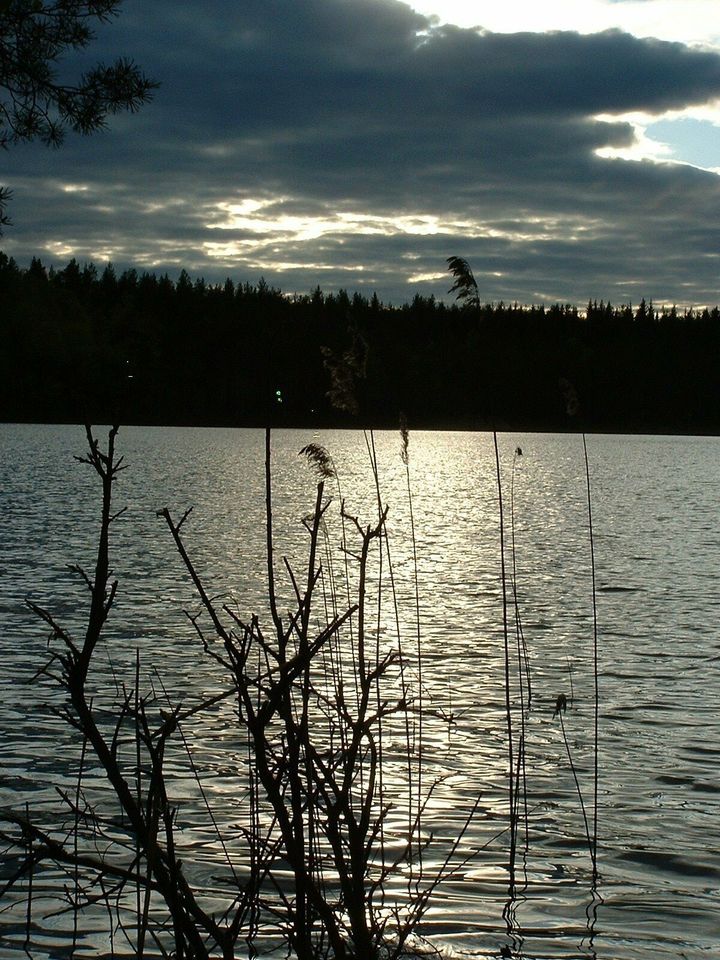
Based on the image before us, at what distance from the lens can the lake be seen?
6.29 m

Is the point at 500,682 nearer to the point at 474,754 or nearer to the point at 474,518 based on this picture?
the point at 474,754

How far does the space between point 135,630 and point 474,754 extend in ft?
21.9

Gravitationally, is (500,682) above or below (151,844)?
below

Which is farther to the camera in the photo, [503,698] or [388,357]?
[388,357]

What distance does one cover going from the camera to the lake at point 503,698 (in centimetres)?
629

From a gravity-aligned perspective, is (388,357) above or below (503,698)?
above

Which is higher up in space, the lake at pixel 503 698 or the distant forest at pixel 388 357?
the distant forest at pixel 388 357

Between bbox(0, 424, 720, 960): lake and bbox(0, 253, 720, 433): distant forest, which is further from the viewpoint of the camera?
bbox(0, 253, 720, 433): distant forest

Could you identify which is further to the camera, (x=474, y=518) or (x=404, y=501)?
(x=404, y=501)

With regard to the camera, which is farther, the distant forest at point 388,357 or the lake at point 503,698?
the distant forest at point 388,357

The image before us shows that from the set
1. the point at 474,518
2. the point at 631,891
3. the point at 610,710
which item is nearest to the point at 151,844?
the point at 631,891

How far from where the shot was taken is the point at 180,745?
9398 mm

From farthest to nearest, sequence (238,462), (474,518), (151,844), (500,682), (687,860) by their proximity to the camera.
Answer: (238,462) < (474,518) < (500,682) < (687,860) < (151,844)

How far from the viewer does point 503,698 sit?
11547 mm
